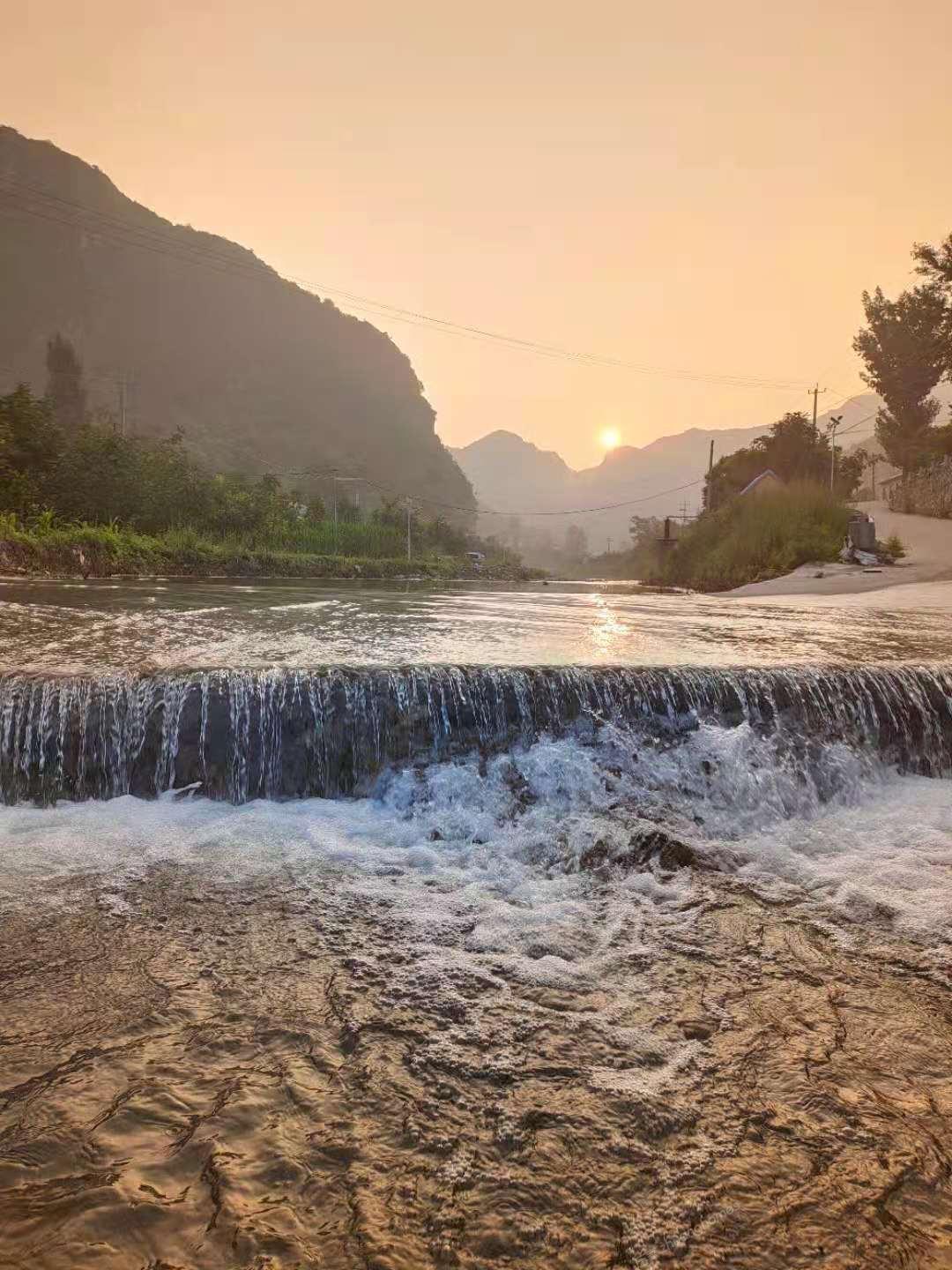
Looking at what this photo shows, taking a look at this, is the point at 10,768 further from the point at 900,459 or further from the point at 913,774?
the point at 900,459

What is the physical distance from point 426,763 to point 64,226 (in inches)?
6471

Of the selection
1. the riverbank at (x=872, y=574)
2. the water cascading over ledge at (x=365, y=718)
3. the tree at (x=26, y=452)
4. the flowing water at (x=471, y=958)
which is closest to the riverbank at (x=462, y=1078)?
the flowing water at (x=471, y=958)

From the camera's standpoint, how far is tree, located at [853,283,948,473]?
37.1m

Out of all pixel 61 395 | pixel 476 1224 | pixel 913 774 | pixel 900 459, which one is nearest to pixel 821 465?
pixel 900 459

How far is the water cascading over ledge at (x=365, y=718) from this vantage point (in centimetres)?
509

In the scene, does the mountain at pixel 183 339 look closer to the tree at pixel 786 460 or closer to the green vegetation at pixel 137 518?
the green vegetation at pixel 137 518

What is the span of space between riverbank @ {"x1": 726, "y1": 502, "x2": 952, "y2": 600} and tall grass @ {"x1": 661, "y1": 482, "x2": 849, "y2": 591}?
86 cm

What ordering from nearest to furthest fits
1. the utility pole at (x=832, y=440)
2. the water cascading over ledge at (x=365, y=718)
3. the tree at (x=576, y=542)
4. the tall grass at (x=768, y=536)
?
1. the water cascading over ledge at (x=365, y=718)
2. the tall grass at (x=768, y=536)
3. the utility pole at (x=832, y=440)
4. the tree at (x=576, y=542)

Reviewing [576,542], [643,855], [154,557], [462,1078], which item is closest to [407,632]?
[643,855]

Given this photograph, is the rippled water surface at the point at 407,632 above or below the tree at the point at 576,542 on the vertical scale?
below

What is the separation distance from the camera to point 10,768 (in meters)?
5.00

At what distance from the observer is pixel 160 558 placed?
2241 centimetres

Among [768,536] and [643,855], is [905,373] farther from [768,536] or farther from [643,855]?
[643,855]

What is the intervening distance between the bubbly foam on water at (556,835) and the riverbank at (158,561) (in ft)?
49.7
